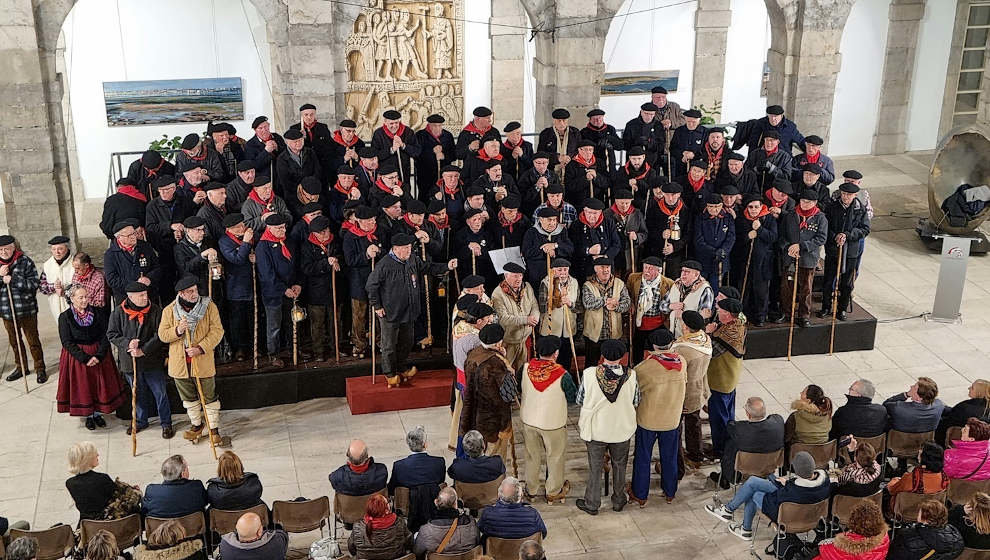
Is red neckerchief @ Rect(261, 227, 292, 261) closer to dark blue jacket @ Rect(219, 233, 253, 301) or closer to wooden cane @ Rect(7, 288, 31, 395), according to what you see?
dark blue jacket @ Rect(219, 233, 253, 301)

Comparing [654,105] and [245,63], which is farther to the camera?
[245,63]

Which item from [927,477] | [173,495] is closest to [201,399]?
[173,495]

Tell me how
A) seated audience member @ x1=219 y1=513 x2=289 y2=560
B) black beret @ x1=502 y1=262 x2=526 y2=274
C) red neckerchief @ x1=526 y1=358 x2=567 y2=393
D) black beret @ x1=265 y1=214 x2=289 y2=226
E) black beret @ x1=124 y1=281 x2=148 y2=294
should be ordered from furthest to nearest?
black beret @ x1=265 y1=214 x2=289 y2=226 < black beret @ x1=502 y1=262 x2=526 y2=274 < black beret @ x1=124 y1=281 x2=148 y2=294 < red neckerchief @ x1=526 y1=358 x2=567 y2=393 < seated audience member @ x1=219 y1=513 x2=289 y2=560

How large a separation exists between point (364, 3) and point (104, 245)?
502 centimetres

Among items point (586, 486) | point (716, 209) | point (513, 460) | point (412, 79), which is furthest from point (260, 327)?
point (412, 79)

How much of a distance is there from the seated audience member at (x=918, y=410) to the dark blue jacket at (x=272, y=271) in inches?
222

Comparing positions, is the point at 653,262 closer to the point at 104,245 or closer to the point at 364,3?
the point at 364,3

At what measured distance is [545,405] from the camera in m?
9.03

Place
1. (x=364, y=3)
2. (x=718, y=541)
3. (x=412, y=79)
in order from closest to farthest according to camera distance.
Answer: (x=718, y=541), (x=364, y=3), (x=412, y=79)

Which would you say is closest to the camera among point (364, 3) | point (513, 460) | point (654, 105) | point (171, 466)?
point (171, 466)

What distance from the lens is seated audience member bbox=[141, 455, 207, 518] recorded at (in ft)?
26.0

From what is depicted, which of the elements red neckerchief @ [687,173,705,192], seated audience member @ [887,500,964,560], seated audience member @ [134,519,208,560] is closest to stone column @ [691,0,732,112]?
red neckerchief @ [687,173,705,192]

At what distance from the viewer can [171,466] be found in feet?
26.1

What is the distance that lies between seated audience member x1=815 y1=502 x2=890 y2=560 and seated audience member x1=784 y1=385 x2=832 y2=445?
1.70 meters
